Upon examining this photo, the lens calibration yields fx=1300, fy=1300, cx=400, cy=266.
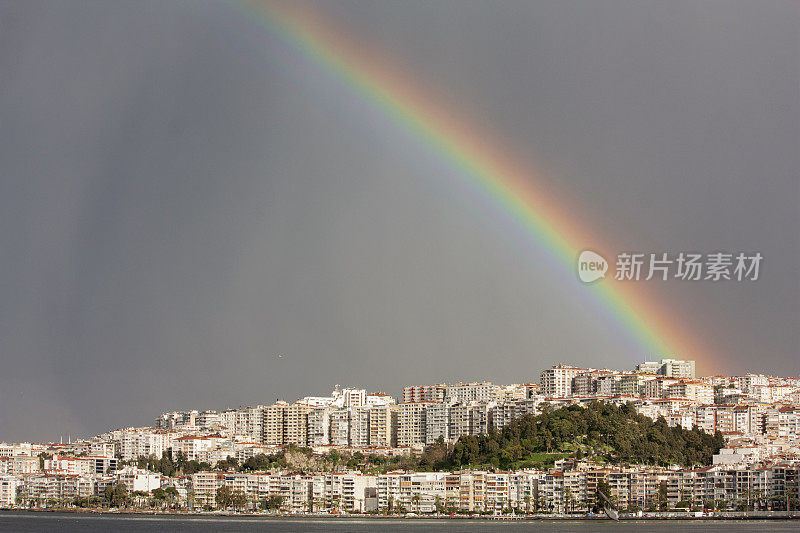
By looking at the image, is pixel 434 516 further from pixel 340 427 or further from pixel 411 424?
pixel 340 427

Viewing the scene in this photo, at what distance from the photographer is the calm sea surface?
33188mm

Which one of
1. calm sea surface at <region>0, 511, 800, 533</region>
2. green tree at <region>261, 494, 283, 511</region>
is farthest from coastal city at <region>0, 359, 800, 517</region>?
calm sea surface at <region>0, 511, 800, 533</region>

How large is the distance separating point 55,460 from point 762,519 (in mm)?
31489

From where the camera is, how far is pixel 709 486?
128ft

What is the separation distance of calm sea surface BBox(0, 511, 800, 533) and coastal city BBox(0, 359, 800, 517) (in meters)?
2.00

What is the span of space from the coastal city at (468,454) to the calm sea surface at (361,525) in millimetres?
2001

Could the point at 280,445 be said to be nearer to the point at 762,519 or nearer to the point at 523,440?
the point at 523,440

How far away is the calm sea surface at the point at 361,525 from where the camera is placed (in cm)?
3319

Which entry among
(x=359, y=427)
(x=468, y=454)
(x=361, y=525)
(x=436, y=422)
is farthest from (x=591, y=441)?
(x=359, y=427)

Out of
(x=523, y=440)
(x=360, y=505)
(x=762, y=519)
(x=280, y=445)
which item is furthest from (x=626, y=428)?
(x=280, y=445)

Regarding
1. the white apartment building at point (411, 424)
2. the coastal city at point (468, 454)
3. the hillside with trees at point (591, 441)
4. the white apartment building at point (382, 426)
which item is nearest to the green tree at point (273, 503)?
the coastal city at point (468, 454)

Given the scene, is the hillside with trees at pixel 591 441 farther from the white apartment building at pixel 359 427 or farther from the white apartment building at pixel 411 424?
the white apartment building at pixel 359 427

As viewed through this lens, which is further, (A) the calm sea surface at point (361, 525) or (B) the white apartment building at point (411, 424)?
(B) the white apartment building at point (411, 424)

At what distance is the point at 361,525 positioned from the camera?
37031 millimetres
